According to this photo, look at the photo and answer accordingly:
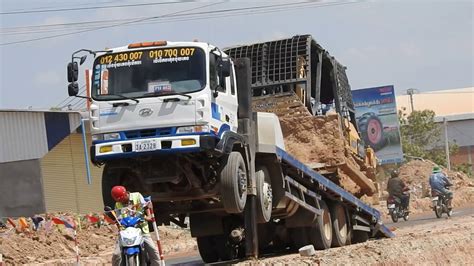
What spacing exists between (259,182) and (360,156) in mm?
5480

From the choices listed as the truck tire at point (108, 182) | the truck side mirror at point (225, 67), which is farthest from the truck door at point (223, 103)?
the truck tire at point (108, 182)

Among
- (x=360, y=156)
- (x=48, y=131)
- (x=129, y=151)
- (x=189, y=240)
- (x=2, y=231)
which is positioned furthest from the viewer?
(x=48, y=131)

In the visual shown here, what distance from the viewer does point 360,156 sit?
18375 millimetres

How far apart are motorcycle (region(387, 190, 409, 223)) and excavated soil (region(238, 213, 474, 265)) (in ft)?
29.6

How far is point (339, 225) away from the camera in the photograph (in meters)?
17.2

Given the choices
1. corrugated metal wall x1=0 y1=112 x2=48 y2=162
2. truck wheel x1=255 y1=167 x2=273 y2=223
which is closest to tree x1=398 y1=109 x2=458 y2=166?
corrugated metal wall x1=0 y1=112 x2=48 y2=162

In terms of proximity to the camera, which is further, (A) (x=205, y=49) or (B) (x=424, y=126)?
(B) (x=424, y=126)

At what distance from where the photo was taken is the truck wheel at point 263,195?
44.0ft

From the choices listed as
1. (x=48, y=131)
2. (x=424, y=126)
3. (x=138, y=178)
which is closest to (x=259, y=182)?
(x=138, y=178)

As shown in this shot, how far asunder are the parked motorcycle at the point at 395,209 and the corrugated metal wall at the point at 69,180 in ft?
40.2

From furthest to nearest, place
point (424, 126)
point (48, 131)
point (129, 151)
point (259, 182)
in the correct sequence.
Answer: point (424, 126), point (48, 131), point (259, 182), point (129, 151)

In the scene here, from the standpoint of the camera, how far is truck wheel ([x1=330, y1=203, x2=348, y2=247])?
1683cm

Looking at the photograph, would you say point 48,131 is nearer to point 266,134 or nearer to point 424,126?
point 266,134

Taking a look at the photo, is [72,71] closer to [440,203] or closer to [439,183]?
[439,183]
